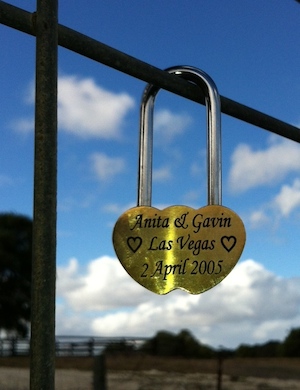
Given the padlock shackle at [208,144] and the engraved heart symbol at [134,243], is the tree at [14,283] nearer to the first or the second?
the padlock shackle at [208,144]

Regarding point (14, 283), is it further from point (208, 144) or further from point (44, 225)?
point (44, 225)

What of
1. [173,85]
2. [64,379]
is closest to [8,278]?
[64,379]

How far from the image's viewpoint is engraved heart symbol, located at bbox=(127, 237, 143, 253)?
1.46 m

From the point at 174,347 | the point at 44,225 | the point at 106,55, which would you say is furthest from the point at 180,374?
the point at 44,225

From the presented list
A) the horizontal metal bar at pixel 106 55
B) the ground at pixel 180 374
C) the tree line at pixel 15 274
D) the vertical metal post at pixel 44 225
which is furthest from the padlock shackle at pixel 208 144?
the tree line at pixel 15 274

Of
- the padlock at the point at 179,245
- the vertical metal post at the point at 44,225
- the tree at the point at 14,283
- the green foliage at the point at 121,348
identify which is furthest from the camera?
the tree at the point at 14,283

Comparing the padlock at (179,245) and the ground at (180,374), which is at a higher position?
the padlock at (179,245)

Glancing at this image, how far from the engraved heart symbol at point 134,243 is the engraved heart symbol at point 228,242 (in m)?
→ 0.16

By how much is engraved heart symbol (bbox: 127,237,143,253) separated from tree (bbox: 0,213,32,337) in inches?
739

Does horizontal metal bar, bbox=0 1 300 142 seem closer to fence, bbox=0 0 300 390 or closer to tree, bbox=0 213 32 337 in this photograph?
fence, bbox=0 0 300 390

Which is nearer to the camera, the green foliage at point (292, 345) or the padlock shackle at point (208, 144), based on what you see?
the padlock shackle at point (208, 144)

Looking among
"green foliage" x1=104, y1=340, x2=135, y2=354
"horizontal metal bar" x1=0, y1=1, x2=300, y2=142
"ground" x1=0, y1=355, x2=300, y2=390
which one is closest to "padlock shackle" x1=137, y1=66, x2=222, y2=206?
"horizontal metal bar" x1=0, y1=1, x2=300, y2=142

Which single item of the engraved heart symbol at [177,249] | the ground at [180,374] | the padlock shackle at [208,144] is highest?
the padlock shackle at [208,144]

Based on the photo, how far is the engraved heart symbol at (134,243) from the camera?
1.46 metres
